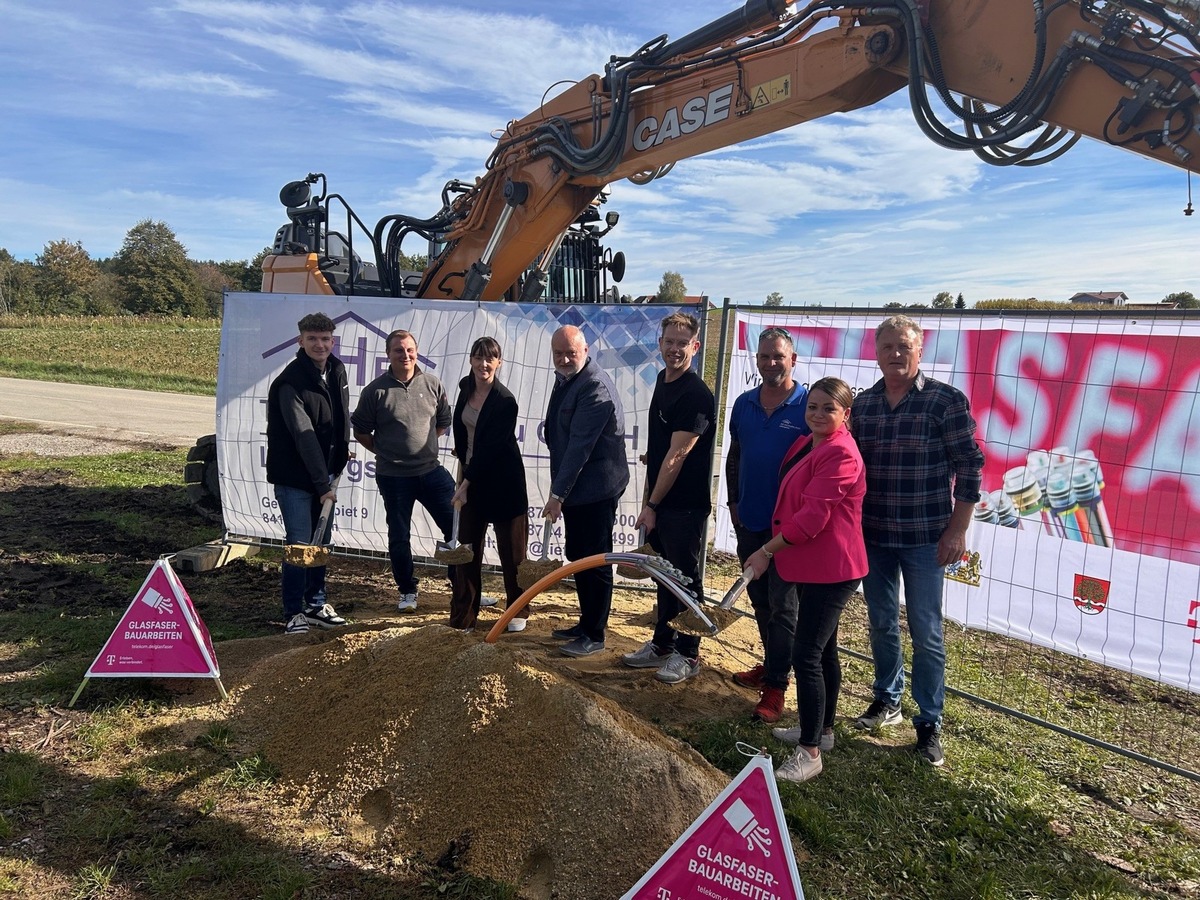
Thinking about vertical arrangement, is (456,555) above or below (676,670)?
above

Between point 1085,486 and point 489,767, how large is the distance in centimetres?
343

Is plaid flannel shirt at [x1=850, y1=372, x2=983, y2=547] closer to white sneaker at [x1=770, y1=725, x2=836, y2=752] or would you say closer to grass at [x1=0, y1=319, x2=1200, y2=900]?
white sneaker at [x1=770, y1=725, x2=836, y2=752]

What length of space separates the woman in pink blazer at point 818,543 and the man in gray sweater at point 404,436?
98.0 inches

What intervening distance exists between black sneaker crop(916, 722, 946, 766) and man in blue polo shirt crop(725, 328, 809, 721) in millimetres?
685

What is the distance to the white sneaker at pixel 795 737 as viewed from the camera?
3751mm

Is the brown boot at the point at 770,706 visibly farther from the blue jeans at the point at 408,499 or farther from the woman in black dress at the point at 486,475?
the blue jeans at the point at 408,499

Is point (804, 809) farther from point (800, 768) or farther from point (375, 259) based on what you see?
point (375, 259)

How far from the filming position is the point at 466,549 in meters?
4.73

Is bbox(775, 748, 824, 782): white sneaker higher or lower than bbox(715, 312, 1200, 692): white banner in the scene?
lower

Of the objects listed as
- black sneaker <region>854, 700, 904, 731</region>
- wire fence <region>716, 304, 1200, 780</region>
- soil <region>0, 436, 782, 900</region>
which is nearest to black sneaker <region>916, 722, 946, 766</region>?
black sneaker <region>854, 700, 904, 731</region>

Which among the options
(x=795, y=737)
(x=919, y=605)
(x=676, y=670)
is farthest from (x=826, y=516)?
(x=676, y=670)

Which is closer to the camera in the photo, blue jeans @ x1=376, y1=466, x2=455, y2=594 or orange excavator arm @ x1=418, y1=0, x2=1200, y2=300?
orange excavator arm @ x1=418, y1=0, x2=1200, y2=300

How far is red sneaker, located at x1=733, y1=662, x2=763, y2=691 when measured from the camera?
4523mm

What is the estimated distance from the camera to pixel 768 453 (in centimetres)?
399
